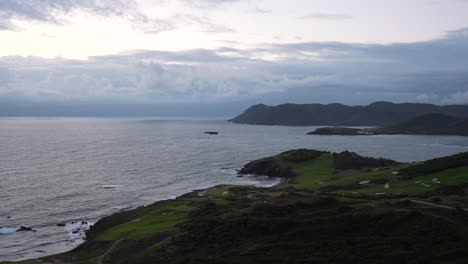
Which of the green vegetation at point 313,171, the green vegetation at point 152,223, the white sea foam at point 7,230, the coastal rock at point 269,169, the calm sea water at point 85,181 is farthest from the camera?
the coastal rock at point 269,169

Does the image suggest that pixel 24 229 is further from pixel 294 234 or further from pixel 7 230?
pixel 294 234

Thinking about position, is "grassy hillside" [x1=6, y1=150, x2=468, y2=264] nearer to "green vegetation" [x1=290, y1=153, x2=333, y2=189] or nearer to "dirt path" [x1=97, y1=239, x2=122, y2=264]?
"dirt path" [x1=97, y1=239, x2=122, y2=264]

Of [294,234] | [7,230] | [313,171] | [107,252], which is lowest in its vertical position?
[7,230]

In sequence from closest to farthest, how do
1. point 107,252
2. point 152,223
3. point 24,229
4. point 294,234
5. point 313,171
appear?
1. point 294,234
2. point 107,252
3. point 152,223
4. point 24,229
5. point 313,171

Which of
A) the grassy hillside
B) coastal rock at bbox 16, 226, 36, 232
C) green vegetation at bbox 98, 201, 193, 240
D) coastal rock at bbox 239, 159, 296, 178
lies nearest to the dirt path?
the grassy hillside

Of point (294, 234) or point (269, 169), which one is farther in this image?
point (269, 169)

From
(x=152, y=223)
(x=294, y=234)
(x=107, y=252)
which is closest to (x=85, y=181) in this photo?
(x=152, y=223)

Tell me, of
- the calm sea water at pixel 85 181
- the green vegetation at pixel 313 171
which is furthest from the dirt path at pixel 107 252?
the green vegetation at pixel 313 171

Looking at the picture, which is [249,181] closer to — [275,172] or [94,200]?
[275,172]

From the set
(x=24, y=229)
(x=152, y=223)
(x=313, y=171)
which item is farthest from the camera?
(x=313, y=171)

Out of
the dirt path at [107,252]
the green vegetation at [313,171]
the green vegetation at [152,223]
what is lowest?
the dirt path at [107,252]

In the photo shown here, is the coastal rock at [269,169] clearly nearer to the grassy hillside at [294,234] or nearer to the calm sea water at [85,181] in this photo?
the calm sea water at [85,181]
